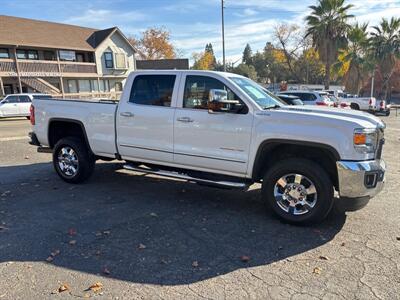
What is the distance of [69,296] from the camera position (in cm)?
305

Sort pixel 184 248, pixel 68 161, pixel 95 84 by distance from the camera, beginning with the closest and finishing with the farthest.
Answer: pixel 184 248 < pixel 68 161 < pixel 95 84

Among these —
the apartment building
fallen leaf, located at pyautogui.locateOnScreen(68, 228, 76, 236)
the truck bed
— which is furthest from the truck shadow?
the apartment building

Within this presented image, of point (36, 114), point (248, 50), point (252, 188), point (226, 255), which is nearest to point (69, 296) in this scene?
point (226, 255)

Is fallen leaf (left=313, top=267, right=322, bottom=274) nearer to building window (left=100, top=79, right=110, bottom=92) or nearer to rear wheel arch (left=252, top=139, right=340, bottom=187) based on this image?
rear wheel arch (left=252, top=139, right=340, bottom=187)

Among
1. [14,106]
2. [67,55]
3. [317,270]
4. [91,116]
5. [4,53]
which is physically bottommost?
[317,270]

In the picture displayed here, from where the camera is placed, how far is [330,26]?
3281 centimetres

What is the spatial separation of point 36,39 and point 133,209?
103 ft

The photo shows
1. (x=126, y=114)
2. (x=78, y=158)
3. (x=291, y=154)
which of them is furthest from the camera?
(x=78, y=158)

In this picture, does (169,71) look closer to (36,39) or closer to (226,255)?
(226,255)

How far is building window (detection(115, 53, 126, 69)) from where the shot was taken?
128 feet

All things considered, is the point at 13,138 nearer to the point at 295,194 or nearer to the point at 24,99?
the point at 24,99

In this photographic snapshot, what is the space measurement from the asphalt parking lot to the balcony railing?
2633 centimetres

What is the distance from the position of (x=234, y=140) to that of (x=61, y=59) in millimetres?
33623

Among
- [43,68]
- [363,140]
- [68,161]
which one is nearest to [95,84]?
[43,68]
